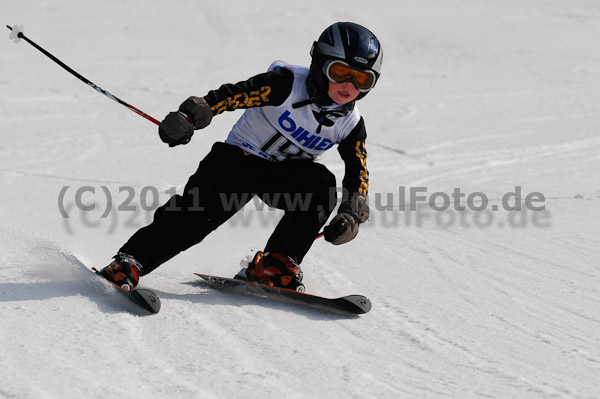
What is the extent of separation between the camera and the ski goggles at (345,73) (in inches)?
139

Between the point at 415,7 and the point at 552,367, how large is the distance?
12678mm

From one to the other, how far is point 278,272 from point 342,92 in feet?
2.93

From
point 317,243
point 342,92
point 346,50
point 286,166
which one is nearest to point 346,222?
point 286,166

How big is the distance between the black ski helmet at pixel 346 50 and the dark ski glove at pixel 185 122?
1.94 feet

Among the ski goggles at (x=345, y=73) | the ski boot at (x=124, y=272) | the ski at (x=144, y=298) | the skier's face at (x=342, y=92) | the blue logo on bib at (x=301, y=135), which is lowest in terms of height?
the ski at (x=144, y=298)

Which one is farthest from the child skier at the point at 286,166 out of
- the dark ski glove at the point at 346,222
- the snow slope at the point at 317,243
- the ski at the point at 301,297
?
the snow slope at the point at 317,243

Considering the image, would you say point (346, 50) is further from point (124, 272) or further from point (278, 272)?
point (124, 272)

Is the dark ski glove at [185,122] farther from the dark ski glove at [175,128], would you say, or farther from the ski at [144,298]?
the ski at [144,298]

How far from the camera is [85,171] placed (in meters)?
6.46

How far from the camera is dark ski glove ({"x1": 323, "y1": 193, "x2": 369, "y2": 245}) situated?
3.47 metres

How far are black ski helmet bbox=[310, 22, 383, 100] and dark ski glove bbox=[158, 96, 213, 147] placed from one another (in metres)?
0.59

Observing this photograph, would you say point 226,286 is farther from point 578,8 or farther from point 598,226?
point 578,8

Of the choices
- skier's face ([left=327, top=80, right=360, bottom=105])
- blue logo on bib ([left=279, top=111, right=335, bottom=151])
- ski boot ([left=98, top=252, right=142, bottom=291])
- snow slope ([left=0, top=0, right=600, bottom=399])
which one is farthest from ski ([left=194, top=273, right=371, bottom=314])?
skier's face ([left=327, top=80, right=360, bottom=105])

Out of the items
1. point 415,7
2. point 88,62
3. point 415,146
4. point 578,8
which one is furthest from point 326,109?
point 578,8
